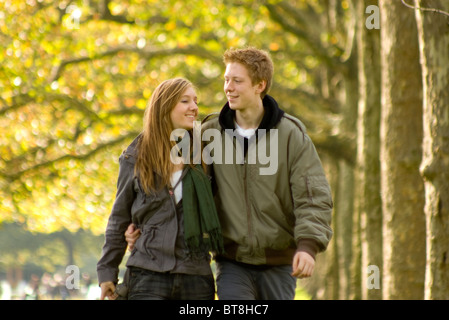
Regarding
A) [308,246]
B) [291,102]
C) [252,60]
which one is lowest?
[308,246]

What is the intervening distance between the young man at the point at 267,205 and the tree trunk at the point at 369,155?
16.1 ft

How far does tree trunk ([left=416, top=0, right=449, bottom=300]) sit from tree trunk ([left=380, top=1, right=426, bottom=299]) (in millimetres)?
1932

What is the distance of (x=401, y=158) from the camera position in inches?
322

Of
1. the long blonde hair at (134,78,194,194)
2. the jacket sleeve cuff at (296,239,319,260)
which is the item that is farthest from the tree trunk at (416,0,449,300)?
the long blonde hair at (134,78,194,194)

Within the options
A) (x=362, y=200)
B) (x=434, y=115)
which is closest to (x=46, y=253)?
(x=362, y=200)

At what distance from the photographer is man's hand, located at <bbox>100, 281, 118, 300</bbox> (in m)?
4.54

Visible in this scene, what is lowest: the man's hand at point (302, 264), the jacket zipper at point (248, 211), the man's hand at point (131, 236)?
the man's hand at point (302, 264)

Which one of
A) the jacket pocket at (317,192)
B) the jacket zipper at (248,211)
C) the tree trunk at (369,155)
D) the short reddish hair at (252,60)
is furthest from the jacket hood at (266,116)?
the tree trunk at (369,155)

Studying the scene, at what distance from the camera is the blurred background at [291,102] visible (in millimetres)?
7809

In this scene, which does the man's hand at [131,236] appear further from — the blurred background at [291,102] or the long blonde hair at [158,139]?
the blurred background at [291,102]

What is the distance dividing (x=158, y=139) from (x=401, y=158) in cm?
415

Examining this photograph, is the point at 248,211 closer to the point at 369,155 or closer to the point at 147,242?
the point at 147,242

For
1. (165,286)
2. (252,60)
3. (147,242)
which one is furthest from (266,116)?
(165,286)
